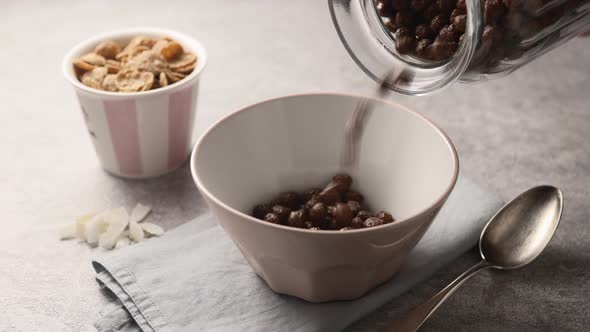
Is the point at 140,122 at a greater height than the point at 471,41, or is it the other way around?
the point at 471,41

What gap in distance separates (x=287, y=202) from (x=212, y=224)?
0.11 meters

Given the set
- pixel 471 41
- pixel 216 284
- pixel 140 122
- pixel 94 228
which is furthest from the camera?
pixel 140 122

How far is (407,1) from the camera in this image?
84 centimetres

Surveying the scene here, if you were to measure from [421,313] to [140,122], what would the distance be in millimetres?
527

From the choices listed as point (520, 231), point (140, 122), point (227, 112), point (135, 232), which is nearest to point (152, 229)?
point (135, 232)

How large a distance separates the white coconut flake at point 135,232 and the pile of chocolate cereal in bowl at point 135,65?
21cm

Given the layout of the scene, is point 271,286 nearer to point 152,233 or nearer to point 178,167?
point 152,233

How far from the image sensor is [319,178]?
3.24ft

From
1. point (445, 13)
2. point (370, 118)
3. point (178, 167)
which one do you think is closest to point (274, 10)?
point (178, 167)

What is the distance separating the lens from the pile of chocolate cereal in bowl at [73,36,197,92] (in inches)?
42.0

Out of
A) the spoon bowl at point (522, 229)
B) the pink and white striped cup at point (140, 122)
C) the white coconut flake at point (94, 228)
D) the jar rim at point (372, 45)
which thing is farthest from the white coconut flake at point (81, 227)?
the spoon bowl at point (522, 229)

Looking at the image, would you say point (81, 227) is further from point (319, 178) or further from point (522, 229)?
point (522, 229)

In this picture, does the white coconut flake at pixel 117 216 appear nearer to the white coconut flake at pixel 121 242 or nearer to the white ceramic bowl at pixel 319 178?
the white coconut flake at pixel 121 242

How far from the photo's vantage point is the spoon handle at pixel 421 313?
772 millimetres
